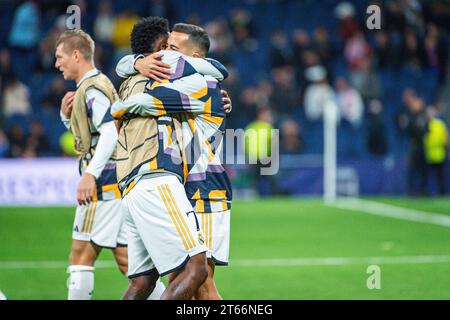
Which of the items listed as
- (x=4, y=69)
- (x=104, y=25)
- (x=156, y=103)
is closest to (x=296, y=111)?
(x=104, y=25)

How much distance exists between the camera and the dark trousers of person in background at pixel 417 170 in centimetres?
2200

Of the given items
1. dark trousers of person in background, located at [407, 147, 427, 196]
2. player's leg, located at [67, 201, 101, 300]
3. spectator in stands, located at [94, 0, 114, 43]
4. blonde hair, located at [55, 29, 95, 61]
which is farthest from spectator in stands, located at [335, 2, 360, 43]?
player's leg, located at [67, 201, 101, 300]

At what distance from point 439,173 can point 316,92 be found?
3699 mm

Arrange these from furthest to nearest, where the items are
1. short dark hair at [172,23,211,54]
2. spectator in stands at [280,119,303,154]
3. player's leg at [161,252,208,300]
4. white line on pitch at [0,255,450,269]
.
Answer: spectator in stands at [280,119,303,154], white line on pitch at [0,255,450,269], short dark hair at [172,23,211,54], player's leg at [161,252,208,300]

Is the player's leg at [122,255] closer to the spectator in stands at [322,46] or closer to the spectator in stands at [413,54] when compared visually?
the spectator in stands at [322,46]

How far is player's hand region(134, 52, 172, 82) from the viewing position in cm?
636

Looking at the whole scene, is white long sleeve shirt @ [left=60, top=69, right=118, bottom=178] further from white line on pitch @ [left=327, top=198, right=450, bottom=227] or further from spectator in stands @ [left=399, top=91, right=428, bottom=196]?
spectator in stands @ [left=399, top=91, right=428, bottom=196]

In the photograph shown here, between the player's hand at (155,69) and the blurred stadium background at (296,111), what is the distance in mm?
7452

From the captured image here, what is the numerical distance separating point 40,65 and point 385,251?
1368cm

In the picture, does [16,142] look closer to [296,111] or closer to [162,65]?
[296,111]

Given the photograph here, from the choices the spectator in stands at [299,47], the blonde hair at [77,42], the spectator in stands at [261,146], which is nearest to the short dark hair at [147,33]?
the blonde hair at [77,42]

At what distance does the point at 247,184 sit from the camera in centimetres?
2202

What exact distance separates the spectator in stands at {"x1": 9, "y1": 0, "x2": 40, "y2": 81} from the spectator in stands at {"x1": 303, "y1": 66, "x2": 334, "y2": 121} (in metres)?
6.96

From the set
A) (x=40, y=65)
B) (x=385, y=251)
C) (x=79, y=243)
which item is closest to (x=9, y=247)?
Answer: (x=385, y=251)
